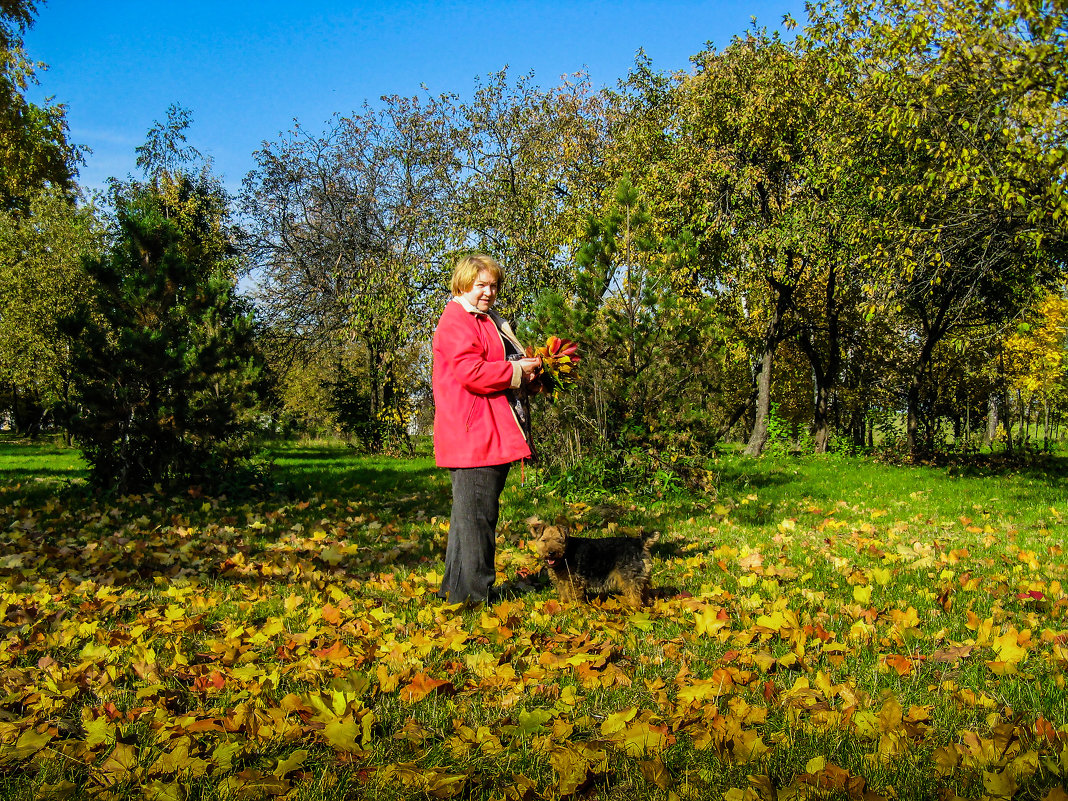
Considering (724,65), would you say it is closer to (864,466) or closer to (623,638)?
(864,466)

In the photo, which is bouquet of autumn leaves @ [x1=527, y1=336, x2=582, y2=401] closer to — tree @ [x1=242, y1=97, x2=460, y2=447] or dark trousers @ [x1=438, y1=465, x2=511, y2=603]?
dark trousers @ [x1=438, y1=465, x2=511, y2=603]

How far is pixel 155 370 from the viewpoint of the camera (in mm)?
9219

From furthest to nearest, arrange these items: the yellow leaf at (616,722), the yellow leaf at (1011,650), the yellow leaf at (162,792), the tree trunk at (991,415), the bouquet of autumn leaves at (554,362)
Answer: the tree trunk at (991,415)
the bouquet of autumn leaves at (554,362)
the yellow leaf at (1011,650)
the yellow leaf at (616,722)
the yellow leaf at (162,792)

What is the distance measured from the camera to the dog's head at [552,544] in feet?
13.7

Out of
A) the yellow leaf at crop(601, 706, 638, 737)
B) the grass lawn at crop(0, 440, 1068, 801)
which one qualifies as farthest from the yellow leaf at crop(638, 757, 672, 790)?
the yellow leaf at crop(601, 706, 638, 737)

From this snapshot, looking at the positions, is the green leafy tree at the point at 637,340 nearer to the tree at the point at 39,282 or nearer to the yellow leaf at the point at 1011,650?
the yellow leaf at the point at 1011,650

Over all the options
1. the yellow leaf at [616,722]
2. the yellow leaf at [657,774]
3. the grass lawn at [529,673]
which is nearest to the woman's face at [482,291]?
the grass lawn at [529,673]

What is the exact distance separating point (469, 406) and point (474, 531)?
746mm

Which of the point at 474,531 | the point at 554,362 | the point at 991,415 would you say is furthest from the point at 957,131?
the point at 991,415

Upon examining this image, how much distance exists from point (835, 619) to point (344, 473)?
10.0 metres

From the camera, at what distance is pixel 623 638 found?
364 centimetres

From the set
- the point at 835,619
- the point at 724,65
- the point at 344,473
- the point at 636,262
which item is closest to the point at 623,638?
the point at 835,619

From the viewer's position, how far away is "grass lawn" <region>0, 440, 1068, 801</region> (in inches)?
87.8

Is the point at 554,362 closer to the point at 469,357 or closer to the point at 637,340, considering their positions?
the point at 469,357
